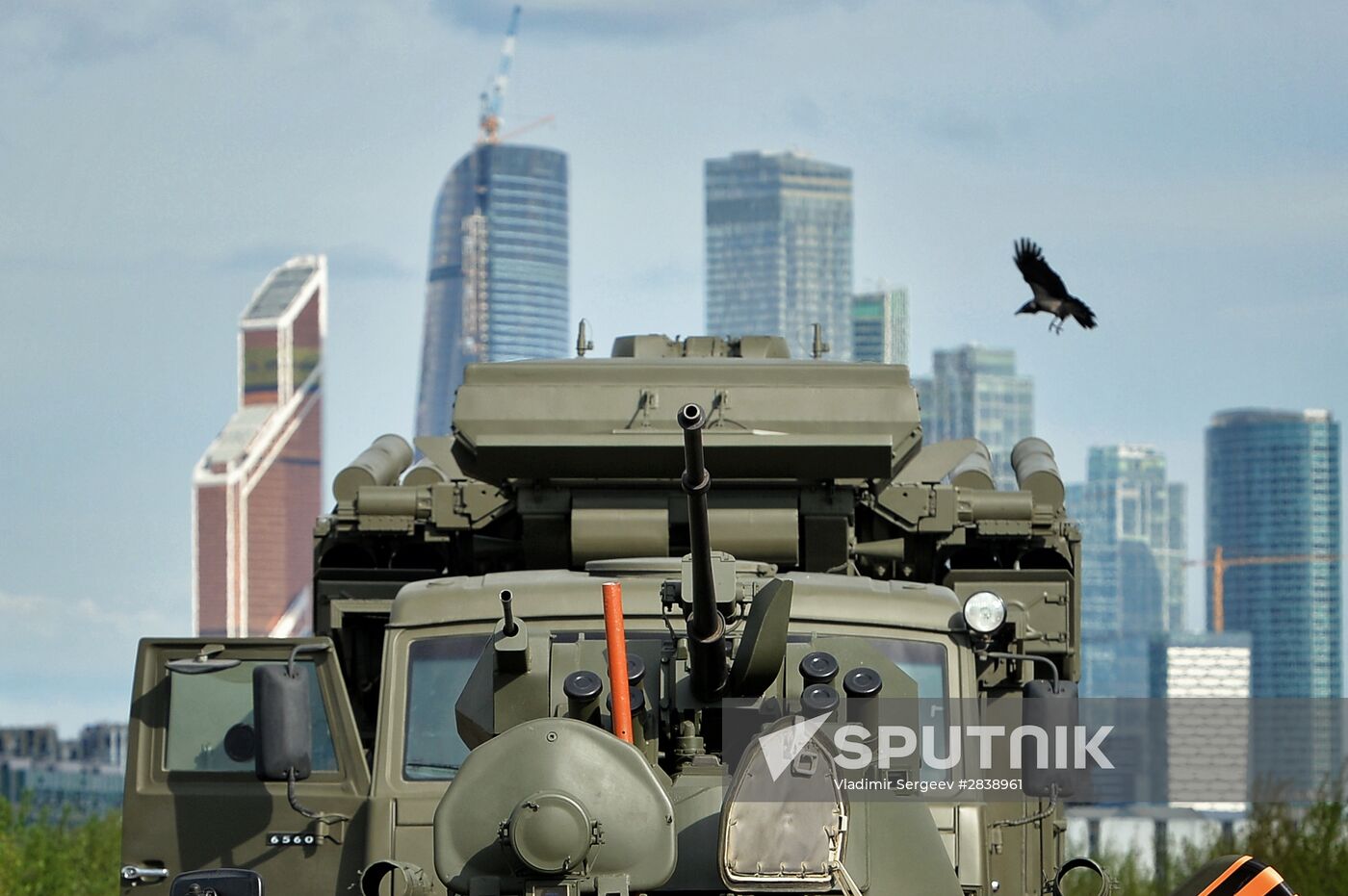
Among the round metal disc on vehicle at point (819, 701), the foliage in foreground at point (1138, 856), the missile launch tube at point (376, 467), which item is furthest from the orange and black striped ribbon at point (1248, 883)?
the foliage in foreground at point (1138, 856)

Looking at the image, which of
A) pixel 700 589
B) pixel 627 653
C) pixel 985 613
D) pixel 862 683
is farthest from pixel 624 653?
pixel 985 613

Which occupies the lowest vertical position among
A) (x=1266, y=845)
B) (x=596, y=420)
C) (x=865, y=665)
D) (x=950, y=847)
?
(x=1266, y=845)

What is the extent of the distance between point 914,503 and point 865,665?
8.66 ft

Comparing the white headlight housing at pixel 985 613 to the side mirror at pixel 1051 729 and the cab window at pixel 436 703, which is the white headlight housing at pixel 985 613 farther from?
the cab window at pixel 436 703

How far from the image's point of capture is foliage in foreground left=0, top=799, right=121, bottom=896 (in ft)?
95.2

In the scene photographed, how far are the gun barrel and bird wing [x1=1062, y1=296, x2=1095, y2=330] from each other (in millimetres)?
4441

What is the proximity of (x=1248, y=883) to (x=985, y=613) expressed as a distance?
228 cm

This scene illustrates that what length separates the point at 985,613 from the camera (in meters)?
10.8

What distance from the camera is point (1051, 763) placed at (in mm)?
11070

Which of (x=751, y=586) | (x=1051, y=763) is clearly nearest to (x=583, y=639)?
(x=751, y=586)

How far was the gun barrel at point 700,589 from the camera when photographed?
9.03m

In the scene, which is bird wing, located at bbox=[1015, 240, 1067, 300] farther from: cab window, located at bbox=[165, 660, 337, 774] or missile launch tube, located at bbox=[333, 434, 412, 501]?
cab window, located at bbox=[165, 660, 337, 774]

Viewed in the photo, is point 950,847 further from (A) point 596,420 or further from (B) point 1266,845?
(B) point 1266,845

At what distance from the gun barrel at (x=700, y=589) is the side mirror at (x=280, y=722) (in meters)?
1.56
